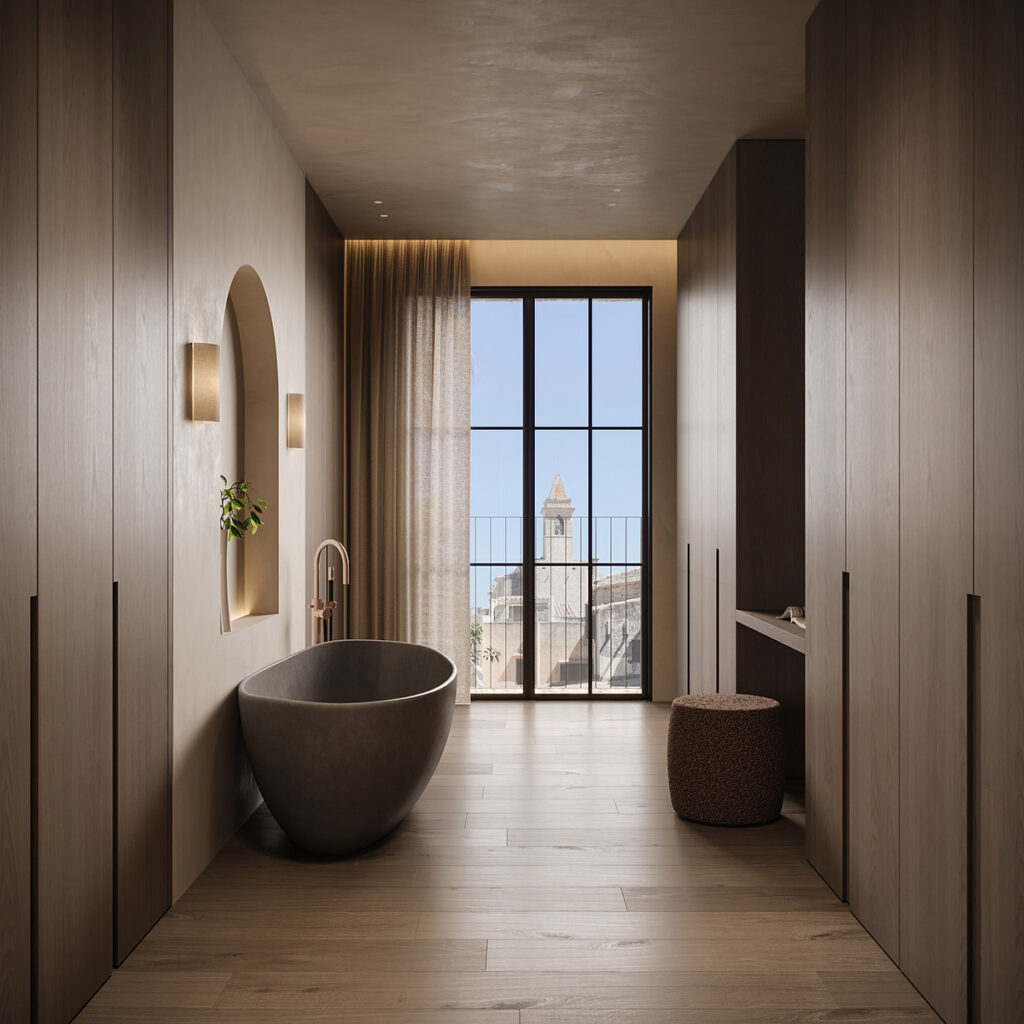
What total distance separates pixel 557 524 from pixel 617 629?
0.80 meters

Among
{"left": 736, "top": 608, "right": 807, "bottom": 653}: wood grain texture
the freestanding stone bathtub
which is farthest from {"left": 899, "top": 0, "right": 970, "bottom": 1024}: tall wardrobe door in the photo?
the freestanding stone bathtub

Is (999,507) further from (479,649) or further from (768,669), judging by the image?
(479,649)

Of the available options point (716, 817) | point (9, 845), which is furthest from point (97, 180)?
point (716, 817)

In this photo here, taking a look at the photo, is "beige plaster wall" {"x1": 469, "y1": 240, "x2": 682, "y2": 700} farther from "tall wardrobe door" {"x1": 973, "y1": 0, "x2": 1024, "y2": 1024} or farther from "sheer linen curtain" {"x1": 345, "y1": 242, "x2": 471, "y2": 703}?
"tall wardrobe door" {"x1": 973, "y1": 0, "x2": 1024, "y2": 1024}

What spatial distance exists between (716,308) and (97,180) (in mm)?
3220

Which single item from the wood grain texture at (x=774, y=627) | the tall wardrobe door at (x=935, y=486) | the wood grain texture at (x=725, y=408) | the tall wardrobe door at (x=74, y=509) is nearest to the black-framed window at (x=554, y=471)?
the wood grain texture at (x=725, y=408)

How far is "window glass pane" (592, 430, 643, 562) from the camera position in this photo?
639 centimetres

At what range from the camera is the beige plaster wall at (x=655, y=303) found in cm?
632

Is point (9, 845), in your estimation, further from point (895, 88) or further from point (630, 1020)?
point (895, 88)

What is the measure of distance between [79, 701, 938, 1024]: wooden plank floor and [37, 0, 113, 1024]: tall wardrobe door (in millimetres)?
287

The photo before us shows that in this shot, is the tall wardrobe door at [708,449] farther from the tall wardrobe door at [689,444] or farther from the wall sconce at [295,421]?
the wall sconce at [295,421]

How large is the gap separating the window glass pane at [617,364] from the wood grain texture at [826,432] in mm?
3022

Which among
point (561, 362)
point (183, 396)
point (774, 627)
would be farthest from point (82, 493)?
point (561, 362)

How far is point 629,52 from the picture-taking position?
3.52m
